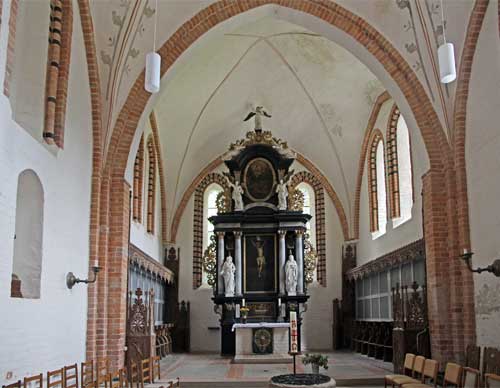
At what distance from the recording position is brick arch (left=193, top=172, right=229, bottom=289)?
67.7ft

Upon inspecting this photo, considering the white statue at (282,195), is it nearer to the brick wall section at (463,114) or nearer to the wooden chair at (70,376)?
the brick wall section at (463,114)

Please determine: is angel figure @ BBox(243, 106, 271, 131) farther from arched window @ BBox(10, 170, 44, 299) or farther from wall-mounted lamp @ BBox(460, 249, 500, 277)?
arched window @ BBox(10, 170, 44, 299)

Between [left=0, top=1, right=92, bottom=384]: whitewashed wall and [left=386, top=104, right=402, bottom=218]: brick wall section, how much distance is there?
27.8 feet

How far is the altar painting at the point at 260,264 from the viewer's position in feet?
60.9

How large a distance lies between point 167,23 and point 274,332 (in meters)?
8.63

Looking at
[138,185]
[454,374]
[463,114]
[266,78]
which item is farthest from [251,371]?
[266,78]

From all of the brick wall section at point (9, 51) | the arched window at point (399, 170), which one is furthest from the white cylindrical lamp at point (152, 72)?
the arched window at point (399, 170)

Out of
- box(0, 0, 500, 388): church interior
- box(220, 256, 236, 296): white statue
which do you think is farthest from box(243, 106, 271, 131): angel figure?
box(220, 256, 236, 296): white statue

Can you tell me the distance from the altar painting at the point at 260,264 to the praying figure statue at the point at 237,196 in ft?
3.18

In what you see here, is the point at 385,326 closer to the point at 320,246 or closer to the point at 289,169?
the point at 320,246

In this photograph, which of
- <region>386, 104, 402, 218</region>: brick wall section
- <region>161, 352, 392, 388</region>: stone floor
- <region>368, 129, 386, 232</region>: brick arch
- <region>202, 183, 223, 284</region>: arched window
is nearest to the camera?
<region>161, 352, 392, 388</region>: stone floor

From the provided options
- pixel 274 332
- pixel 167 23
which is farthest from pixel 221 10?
pixel 274 332

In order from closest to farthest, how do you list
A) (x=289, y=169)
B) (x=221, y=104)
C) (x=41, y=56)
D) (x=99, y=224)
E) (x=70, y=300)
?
(x=41, y=56) < (x=70, y=300) < (x=99, y=224) < (x=221, y=104) < (x=289, y=169)

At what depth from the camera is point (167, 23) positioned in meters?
11.3
